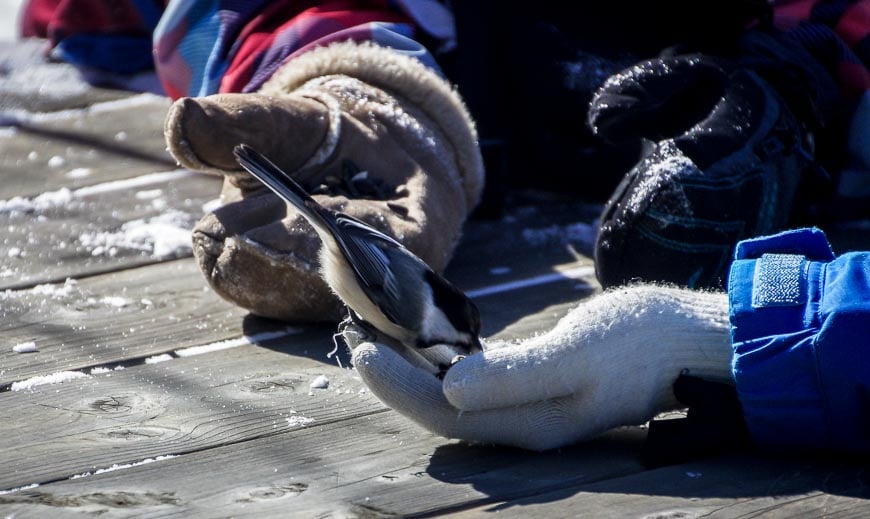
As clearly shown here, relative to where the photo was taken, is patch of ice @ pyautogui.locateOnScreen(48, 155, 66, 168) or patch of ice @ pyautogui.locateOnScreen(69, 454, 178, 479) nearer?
patch of ice @ pyautogui.locateOnScreen(69, 454, 178, 479)

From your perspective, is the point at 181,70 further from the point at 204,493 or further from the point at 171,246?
the point at 204,493

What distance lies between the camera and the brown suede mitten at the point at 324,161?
203 cm

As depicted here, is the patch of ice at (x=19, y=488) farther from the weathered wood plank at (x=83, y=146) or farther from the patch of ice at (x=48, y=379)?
the weathered wood plank at (x=83, y=146)

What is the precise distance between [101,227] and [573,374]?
156 cm

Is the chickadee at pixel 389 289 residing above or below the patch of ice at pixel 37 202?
above

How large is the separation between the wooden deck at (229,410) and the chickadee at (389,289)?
131 mm

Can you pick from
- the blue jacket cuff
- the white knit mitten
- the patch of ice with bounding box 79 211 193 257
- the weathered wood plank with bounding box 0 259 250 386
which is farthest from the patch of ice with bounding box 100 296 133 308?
the blue jacket cuff

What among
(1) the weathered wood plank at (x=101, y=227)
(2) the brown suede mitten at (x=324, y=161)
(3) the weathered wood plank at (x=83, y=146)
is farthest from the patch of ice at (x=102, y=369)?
(3) the weathered wood plank at (x=83, y=146)

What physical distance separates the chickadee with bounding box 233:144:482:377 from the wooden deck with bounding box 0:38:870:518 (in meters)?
0.13

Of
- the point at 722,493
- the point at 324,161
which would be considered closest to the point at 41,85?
the point at 324,161

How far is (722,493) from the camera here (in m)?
1.40

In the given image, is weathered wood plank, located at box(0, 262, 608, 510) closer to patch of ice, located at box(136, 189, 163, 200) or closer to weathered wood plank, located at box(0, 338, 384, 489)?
weathered wood plank, located at box(0, 338, 384, 489)

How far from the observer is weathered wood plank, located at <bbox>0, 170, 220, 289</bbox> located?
2445 mm

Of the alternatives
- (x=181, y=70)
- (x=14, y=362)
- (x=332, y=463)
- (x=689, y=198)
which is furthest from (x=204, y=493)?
(x=181, y=70)
